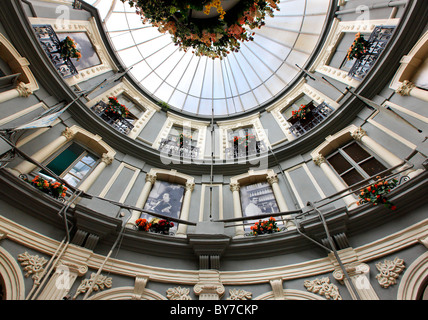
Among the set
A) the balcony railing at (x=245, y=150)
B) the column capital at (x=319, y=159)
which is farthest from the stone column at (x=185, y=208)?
the column capital at (x=319, y=159)

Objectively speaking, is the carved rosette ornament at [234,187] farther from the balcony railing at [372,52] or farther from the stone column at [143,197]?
the balcony railing at [372,52]

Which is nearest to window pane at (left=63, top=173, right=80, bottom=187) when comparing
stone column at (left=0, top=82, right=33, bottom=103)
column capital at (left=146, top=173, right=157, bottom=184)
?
column capital at (left=146, top=173, right=157, bottom=184)

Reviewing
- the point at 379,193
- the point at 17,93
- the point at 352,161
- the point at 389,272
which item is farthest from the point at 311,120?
the point at 17,93

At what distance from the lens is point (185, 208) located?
8688 mm

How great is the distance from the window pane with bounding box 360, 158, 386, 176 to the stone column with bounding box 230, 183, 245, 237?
4815 millimetres

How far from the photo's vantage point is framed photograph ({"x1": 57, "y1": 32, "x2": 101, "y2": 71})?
11042 mm

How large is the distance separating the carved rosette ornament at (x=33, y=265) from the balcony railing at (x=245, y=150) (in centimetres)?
852

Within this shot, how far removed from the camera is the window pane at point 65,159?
7707mm

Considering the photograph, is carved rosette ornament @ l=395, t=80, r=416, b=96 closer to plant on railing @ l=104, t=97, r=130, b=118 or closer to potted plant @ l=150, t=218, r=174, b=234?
potted plant @ l=150, t=218, r=174, b=234

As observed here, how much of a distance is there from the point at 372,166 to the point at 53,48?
1363cm

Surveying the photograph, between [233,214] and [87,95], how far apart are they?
29.4 ft

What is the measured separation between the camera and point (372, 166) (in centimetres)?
756

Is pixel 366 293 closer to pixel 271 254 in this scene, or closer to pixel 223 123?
pixel 271 254

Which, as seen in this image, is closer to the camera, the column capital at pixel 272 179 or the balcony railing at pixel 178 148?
the column capital at pixel 272 179
